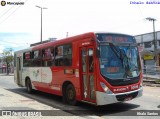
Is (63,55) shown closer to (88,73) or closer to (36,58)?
(88,73)

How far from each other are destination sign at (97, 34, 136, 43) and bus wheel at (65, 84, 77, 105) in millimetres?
2639

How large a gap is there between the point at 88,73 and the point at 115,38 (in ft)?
5.36

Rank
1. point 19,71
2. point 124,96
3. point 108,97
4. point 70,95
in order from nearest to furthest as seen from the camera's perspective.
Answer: point 108,97 < point 124,96 < point 70,95 < point 19,71

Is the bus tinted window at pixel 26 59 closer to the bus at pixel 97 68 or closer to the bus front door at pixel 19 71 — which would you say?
the bus front door at pixel 19 71

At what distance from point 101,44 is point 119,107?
271cm

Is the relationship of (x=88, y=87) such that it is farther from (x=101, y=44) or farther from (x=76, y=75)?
(x=101, y=44)

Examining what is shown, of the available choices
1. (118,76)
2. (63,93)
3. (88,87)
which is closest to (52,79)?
(63,93)

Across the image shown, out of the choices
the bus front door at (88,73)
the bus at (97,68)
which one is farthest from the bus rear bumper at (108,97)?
the bus front door at (88,73)

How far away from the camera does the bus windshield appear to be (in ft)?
33.9

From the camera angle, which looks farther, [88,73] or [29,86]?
[29,86]

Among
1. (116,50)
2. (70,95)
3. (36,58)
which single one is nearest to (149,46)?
(36,58)

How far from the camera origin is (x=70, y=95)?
12.4 meters

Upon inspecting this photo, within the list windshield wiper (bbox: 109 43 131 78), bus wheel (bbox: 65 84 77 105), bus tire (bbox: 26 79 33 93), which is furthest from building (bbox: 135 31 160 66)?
windshield wiper (bbox: 109 43 131 78)

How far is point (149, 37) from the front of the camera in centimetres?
5209
